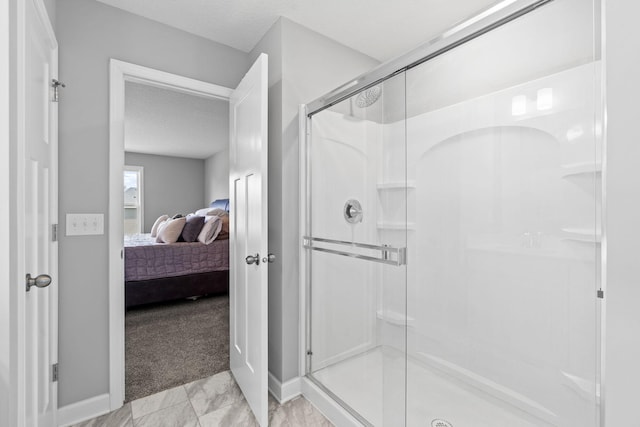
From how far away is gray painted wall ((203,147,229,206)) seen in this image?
6.39 m

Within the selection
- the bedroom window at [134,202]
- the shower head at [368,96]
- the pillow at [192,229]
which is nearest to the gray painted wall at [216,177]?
the bedroom window at [134,202]

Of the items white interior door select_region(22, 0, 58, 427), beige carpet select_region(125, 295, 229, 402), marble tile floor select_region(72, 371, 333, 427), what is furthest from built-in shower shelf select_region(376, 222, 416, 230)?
beige carpet select_region(125, 295, 229, 402)

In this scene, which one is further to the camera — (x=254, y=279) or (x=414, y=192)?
(x=254, y=279)

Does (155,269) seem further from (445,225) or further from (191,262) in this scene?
(445,225)

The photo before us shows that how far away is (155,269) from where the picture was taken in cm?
355

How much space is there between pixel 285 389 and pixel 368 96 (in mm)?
1741

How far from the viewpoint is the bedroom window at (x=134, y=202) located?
6621 millimetres

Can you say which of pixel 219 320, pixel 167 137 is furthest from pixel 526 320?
pixel 167 137

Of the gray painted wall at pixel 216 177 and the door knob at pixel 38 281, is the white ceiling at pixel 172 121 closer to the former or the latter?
the gray painted wall at pixel 216 177

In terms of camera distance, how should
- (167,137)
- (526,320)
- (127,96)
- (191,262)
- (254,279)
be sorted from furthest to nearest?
(167,137), (191,262), (127,96), (254,279), (526,320)

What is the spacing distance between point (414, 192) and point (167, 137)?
5.12 metres

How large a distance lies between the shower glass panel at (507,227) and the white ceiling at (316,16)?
835 mm

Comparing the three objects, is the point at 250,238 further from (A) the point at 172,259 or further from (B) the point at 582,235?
(A) the point at 172,259

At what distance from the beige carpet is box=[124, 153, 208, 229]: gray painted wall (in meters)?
3.92
